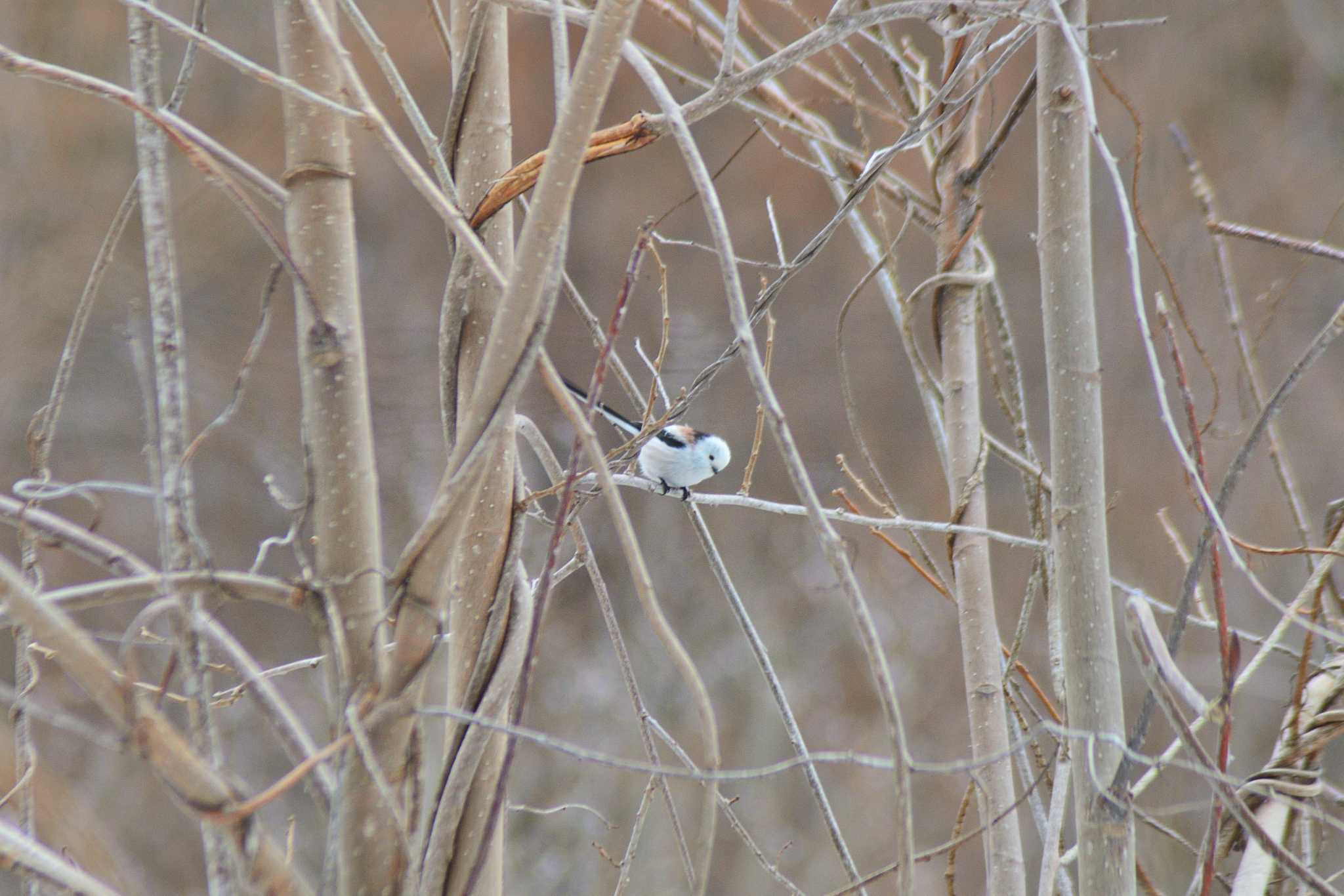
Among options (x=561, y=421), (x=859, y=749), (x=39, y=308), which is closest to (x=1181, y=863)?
(x=859, y=749)

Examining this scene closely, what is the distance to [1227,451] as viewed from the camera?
221 cm

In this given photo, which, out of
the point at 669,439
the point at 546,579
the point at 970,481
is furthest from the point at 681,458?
the point at 546,579

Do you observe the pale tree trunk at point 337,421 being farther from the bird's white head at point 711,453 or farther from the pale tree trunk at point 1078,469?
the bird's white head at point 711,453

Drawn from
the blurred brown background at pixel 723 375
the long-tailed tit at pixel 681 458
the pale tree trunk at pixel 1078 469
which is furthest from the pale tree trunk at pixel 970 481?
the blurred brown background at pixel 723 375

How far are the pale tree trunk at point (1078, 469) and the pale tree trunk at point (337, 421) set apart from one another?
0.24m

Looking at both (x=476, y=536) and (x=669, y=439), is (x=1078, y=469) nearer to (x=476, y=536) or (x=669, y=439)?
(x=476, y=536)

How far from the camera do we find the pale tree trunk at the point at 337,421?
271mm

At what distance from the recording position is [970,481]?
57cm

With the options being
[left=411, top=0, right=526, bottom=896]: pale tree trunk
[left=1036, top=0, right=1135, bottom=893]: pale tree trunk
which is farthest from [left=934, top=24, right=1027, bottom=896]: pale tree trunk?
[left=411, top=0, right=526, bottom=896]: pale tree trunk

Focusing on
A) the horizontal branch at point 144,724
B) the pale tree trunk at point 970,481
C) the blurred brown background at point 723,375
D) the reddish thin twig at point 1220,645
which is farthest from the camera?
the blurred brown background at point 723,375

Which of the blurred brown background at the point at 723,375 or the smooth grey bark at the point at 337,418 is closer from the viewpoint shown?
the smooth grey bark at the point at 337,418

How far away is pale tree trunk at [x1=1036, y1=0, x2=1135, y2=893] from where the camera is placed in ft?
1.23

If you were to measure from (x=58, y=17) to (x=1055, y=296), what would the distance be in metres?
2.27

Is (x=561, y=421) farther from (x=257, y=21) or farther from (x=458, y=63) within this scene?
(x=458, y=63)
